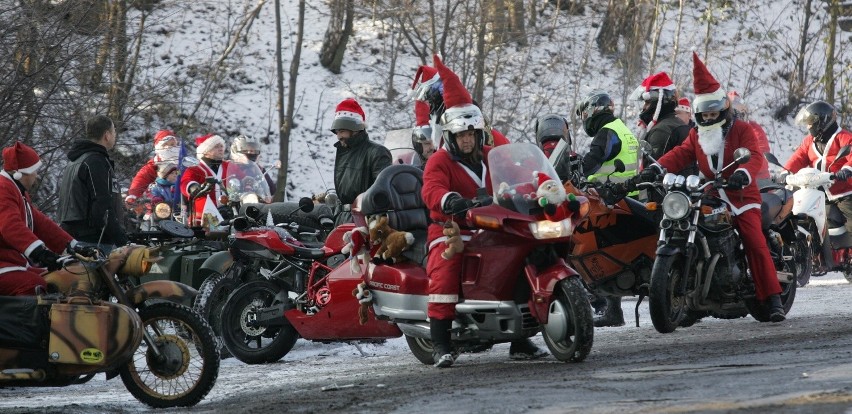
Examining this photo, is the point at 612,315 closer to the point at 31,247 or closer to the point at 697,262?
the point at 697,262

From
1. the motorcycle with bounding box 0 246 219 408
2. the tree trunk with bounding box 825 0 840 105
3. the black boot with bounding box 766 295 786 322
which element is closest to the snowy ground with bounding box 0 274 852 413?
the black boot with bounding box 766 295 786 322

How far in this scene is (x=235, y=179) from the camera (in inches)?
613

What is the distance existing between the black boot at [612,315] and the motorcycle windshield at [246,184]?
4.30m

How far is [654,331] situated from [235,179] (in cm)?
545

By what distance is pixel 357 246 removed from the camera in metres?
10.6

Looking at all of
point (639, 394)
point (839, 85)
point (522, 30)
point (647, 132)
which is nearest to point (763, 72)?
point (839, 85)

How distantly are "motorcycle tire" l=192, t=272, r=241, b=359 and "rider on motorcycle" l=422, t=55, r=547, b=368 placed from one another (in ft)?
8.63

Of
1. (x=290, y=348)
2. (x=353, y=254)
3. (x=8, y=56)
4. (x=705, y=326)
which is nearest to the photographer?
(x=353, y=254)

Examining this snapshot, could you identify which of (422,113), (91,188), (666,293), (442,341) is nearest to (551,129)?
(422,113)

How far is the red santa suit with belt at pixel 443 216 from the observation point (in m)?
9.69

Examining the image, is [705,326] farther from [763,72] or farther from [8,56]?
[763,72]

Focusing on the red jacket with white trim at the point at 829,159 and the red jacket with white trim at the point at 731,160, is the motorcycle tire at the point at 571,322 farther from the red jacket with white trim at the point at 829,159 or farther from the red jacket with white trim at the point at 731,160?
the red jacket with white trim at the point at 829,159

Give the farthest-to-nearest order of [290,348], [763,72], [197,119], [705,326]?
[763,72], [197,119], [705,326], [290,348]

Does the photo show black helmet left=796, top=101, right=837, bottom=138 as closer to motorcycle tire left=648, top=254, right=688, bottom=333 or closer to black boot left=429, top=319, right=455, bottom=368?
motorcycle tire left=648, top=254, right=688, bottom=333
